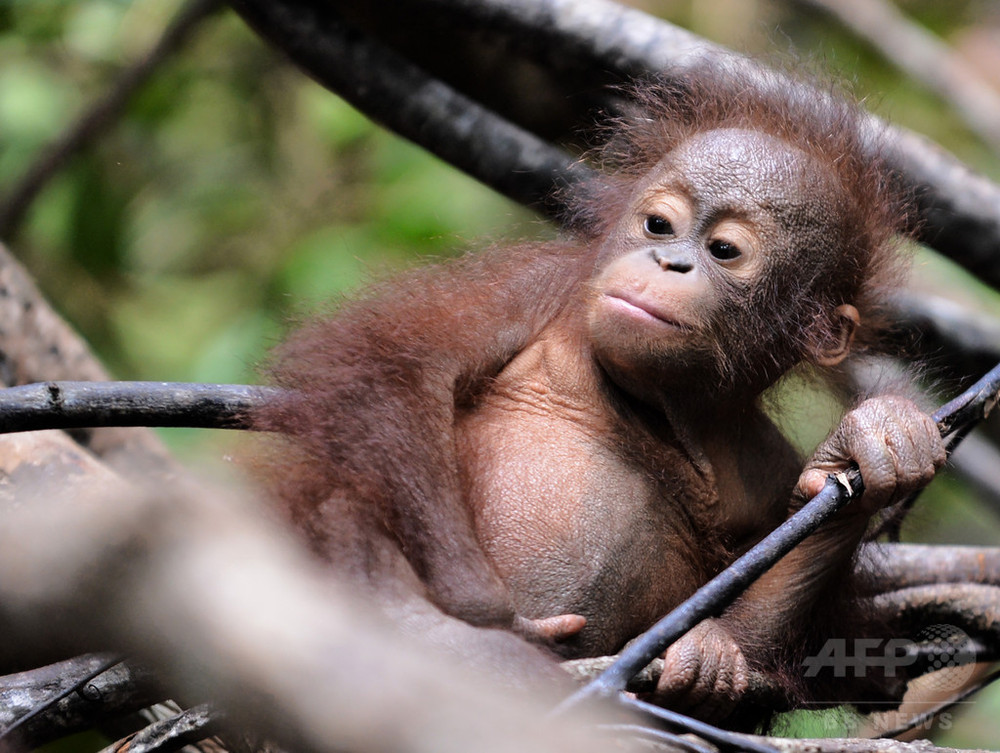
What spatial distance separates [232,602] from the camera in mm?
780

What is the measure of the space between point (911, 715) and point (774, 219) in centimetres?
121

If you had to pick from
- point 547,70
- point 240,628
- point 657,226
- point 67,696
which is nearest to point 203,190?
point 547,70

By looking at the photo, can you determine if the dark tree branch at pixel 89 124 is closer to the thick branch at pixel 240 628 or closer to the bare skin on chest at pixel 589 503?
the bare skin on chest at pixel 589 503

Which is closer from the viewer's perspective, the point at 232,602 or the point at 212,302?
the point at 232,602

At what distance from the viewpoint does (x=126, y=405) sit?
1568 mm

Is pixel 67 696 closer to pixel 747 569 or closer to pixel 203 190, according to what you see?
pixel 747 569

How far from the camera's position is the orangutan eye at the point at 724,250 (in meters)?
1.94

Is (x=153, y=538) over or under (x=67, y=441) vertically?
over

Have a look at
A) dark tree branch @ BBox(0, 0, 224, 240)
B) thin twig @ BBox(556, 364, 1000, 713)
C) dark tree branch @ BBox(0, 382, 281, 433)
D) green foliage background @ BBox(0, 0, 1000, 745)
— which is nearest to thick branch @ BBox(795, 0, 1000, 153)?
green foliage background @ BBox(0, 0, 1000, 745)

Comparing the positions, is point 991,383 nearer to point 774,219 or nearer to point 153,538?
point 774,219

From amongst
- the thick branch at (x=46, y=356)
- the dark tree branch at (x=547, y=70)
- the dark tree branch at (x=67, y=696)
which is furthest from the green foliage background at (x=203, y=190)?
the dark tree branch at (x=67, y=696)

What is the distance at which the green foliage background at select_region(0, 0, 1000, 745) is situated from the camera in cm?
403

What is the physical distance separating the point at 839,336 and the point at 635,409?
0.44m

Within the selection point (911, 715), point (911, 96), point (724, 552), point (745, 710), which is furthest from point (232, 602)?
point (911, 96)
